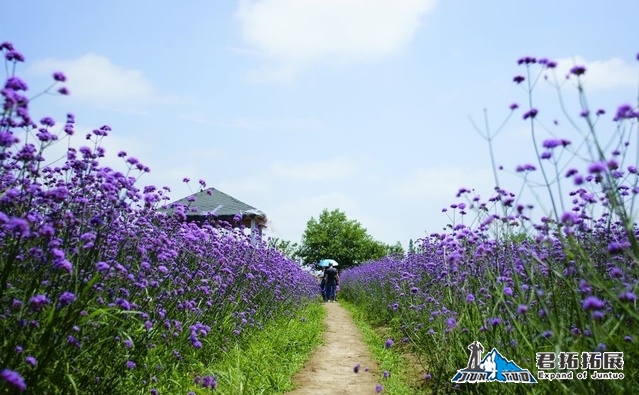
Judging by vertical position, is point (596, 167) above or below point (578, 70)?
below

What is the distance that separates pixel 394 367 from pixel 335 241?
44692 millimetres

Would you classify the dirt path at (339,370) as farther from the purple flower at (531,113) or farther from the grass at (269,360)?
the purple flower at (531,113)

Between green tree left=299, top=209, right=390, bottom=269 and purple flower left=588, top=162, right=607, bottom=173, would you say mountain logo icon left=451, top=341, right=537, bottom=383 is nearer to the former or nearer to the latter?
purple flower left=588, top=162, right=607, bottom=173

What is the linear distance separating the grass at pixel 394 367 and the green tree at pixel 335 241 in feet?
133

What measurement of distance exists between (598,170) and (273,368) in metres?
4.83

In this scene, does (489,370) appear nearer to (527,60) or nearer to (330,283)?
(527,60)

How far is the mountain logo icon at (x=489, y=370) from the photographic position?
151 inches

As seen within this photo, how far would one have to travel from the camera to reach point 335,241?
51.6 metres

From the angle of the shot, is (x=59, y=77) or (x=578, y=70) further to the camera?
(x=59, y=77)

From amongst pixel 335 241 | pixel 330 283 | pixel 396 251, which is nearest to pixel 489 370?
pixel 396 251

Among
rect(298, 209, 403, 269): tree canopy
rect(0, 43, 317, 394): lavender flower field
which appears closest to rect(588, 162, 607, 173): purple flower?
rect(0, 43, 317, 394): lavender flower field

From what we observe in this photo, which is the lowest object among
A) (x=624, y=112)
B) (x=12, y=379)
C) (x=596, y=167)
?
(x=12, y=379)

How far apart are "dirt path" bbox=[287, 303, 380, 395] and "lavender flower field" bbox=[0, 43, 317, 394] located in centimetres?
115

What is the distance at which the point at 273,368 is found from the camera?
660cm
